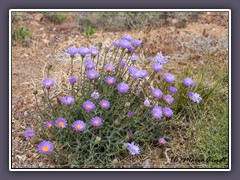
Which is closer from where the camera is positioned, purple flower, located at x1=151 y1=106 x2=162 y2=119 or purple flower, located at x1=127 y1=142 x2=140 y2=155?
purple flower, located at x1=127 y1=142 x2=140 y2=155

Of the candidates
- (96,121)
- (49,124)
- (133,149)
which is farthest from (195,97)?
(49,124)

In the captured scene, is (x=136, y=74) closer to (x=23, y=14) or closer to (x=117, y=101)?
(x=117, y=101)

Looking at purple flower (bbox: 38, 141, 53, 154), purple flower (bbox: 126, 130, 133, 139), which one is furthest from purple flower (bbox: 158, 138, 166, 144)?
purple flower (bbox: 38, 141, 53, 154)

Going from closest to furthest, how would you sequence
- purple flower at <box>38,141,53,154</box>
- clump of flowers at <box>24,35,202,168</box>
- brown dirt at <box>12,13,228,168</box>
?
purple flower at <box>38,141,53,154</box>
clump of flowers at <box>24,35,202,168</box>
brown dirt at <box>12,13,228,168</box>

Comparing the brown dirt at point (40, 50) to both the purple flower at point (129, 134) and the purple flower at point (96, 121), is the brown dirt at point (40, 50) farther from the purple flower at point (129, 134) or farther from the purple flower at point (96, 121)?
the purple flower at point (96, 121)

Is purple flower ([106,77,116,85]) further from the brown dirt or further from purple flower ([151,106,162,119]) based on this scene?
the brown dirt

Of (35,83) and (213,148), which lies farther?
(35,83)

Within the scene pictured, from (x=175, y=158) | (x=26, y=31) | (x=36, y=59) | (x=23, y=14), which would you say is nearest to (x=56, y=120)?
(x=175, y=158)

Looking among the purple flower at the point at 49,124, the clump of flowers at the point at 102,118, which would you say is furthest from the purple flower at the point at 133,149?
the purple flower at the point at 49,124
